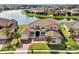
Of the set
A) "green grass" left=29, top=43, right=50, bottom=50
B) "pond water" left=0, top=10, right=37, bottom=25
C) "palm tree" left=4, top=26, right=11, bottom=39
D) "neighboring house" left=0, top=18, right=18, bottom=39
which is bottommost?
"green grass" left=29, top=43, right=50, bottom=50

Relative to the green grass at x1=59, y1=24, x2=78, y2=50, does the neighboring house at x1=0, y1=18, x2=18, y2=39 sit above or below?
above

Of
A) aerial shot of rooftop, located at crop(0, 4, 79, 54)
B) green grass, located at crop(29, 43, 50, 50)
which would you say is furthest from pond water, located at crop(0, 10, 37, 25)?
green grass, located at crop(29, 43, 50, 50)

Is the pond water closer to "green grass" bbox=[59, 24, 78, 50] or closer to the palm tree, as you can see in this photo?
the palm tree

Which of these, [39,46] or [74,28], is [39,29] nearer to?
[39,46]

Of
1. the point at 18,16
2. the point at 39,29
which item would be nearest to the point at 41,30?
the point at 39,29

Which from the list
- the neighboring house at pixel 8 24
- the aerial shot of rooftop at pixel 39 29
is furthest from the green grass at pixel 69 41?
the neighboring house at pixel 8 24

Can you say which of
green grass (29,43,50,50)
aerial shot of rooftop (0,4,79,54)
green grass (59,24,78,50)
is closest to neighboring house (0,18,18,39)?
aerial shot of rooftop (0,4,79,54)
